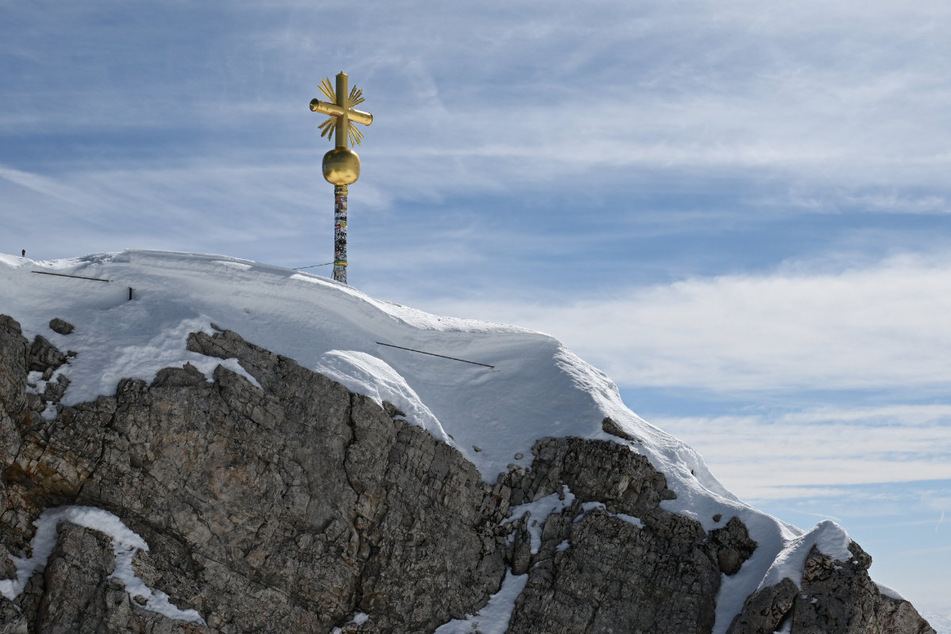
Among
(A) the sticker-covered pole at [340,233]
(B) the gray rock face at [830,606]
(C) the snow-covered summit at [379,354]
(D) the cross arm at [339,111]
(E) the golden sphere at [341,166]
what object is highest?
(D) the cross arm at [339,111]

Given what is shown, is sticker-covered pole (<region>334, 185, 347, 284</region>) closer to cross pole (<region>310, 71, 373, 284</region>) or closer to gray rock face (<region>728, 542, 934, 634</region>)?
cross pole (<region>310, 71, 373, 284</region>)

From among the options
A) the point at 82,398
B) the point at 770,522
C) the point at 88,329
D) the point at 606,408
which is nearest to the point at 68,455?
the point at 82,398

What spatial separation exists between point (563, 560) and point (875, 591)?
6.95 m

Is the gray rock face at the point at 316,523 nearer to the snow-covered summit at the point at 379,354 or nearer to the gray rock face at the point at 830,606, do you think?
the gray rock face at the point at 830,606

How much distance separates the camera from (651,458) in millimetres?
27266

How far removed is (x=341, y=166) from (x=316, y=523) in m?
14.1

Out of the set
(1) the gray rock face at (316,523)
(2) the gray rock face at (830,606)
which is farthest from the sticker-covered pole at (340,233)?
(2) the gray rock face at (830,606)

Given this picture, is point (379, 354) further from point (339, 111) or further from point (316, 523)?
point (339, 111)

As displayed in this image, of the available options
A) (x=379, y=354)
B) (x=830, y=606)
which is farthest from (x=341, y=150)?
(x=830, y=606)

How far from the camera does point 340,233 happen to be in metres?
34.8

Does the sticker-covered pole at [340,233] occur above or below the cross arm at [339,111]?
below

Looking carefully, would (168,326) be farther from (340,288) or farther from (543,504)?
(543,504)

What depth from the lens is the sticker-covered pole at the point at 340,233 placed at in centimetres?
3438

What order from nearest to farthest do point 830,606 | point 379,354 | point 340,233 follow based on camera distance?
point 830,606
point 379,354
point 340,233
